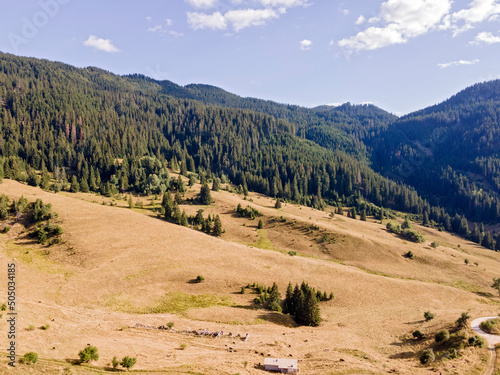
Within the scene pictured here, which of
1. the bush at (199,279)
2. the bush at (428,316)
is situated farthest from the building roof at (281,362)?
the bush at (428,316)

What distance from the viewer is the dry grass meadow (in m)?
35.1

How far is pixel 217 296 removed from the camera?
191 feet

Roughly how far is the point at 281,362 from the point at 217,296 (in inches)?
1053

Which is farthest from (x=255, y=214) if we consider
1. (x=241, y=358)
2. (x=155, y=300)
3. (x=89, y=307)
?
(x=241, y=358)

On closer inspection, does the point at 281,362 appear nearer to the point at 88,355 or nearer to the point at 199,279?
the point at 88,355

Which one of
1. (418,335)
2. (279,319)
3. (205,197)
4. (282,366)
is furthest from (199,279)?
(205,197)

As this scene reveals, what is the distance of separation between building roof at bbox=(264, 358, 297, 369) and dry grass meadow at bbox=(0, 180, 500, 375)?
1.27 m

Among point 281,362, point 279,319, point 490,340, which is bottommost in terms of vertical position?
point 279,319

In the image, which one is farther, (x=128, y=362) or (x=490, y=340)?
(x=490, y=340)

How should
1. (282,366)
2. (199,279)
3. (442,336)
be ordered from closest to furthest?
(282,366) < (442,336) < (199,279)

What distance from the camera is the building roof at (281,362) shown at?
109ft

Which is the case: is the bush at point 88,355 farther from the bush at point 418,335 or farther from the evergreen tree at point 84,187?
the evergreen tree at point 84,187

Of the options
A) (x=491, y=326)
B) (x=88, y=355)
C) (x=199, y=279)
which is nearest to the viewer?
(x=88, y=355)

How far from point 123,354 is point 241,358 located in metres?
14.4
